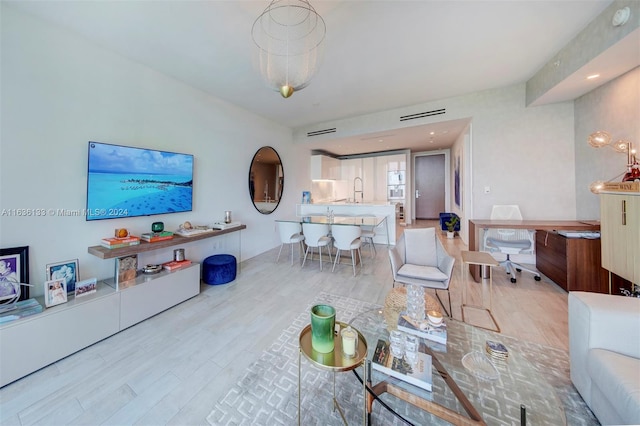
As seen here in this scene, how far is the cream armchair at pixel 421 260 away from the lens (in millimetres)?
2189

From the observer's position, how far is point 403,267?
8.00 feet

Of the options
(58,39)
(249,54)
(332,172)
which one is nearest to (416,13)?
(249,54)

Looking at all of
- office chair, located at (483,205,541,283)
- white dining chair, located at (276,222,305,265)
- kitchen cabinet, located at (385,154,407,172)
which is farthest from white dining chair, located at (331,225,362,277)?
kitchen cabinet, located at (385,154,407,172)

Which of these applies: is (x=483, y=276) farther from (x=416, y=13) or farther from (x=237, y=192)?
(x=237, y=192)

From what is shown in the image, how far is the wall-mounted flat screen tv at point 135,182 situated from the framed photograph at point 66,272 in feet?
1.64

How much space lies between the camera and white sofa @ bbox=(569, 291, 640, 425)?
0.97 meters

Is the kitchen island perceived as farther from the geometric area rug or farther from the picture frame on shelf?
the picture frame on shelf

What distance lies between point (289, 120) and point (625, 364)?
17.2ft

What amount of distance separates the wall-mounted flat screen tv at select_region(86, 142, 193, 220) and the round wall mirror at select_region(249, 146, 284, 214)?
136cm

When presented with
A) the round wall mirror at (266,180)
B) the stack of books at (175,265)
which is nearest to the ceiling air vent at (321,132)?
the round wall mirror at (266,180)

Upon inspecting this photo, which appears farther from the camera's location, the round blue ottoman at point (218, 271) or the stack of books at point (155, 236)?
the round blue ottoman at point (218, 271)

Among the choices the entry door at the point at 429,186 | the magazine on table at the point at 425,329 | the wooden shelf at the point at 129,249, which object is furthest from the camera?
the entry door at the point at 429,186

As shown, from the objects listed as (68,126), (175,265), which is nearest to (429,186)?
(175,265)

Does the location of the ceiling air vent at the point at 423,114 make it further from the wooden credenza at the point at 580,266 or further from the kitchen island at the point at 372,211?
the wooden credenza at the point at 580,266
